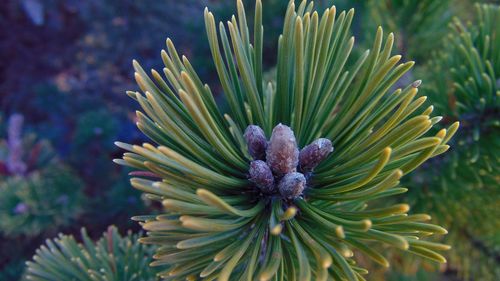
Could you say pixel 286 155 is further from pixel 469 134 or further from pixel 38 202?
pixel 38 202

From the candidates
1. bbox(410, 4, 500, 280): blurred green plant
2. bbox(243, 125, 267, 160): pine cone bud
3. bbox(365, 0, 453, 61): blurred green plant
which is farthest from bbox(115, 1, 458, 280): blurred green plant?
bbox(365, 0, 453, 61): blurred green plant

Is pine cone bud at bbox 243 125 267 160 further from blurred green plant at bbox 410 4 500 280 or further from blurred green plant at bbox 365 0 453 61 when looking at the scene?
blurred green plant at bbox 365 0 453 61

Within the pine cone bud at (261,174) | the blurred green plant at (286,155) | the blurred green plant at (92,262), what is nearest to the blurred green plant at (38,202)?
the blurred green plant at (92,262)

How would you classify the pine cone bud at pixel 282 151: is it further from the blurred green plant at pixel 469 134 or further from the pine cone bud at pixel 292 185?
the blurred green plant at pixel 469 134

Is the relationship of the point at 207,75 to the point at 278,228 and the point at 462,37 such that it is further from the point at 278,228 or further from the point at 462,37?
the point at 278,228

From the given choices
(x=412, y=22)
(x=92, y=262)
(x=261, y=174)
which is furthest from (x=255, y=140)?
(x=412, y=22)

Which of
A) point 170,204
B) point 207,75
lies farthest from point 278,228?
point 207,75

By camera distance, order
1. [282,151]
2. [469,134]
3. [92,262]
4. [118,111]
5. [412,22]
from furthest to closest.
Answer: [118,111]
[412,22]
[469,134]
[92,262]
[282,151]

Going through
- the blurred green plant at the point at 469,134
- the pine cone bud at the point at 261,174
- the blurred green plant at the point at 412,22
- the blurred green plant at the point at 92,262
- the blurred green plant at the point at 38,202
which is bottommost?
the blurred green plant at the point at 92,262
